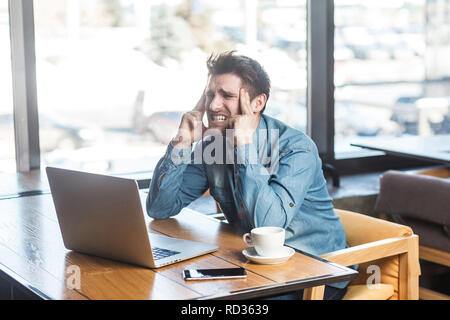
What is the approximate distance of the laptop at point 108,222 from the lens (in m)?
1.69

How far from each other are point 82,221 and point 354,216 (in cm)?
101

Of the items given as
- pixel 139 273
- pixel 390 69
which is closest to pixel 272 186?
pixel 139 273

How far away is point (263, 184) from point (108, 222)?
512mm

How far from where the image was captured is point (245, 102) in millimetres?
2234

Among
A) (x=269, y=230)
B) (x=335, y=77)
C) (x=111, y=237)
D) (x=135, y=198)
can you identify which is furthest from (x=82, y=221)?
(x=335, y=77)

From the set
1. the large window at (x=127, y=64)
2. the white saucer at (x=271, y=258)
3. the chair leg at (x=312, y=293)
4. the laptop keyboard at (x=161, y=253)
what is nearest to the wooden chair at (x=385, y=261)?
the chair leg at (x=312, y=293)

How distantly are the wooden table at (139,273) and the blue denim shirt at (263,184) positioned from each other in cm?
14

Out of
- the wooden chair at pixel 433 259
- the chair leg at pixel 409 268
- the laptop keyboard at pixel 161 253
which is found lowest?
the wooden chair at pixel 433 259

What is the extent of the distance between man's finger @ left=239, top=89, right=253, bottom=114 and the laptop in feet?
1.65

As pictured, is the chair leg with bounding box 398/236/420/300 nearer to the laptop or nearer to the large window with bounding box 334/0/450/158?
the laptop

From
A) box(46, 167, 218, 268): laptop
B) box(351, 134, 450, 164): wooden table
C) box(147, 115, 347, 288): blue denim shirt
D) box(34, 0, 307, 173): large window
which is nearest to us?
box(46, 167, 218, 268): laptop

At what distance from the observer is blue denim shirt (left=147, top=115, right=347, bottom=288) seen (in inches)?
81.0

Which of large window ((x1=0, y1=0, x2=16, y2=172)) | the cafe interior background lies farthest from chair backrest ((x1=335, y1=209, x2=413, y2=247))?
large window ((x1=0, y1=0, x2=16, y2=172))

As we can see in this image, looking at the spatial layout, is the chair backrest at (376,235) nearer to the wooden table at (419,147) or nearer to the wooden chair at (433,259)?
the wooden chair at (433,259)
